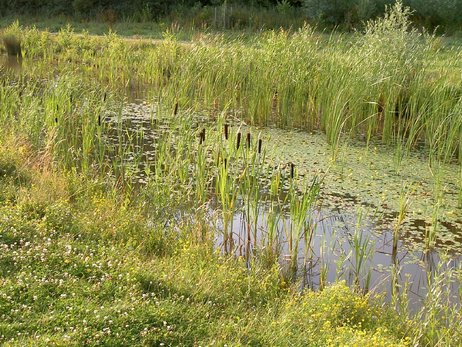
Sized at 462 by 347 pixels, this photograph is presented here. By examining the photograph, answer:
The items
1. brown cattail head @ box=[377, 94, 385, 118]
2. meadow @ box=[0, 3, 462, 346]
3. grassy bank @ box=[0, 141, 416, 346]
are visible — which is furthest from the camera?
brown cattail head @ box=[377, 94, 385, 118]

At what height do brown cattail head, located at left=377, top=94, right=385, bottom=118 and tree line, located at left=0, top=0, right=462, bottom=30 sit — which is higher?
tree line, located at left=0, top=0, right=462, bottom=30

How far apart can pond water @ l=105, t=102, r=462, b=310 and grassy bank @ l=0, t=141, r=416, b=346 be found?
1.56ft

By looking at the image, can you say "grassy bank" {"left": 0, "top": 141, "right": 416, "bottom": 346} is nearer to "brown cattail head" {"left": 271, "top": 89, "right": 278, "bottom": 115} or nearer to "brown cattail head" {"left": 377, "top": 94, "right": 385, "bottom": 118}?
"brown cattail head" {"left": 377, "top": 94, "right": 385, "bottom": 118}

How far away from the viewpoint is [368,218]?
19.1ft

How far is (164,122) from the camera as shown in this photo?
A: 8.66 meters

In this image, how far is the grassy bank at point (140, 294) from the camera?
342cm

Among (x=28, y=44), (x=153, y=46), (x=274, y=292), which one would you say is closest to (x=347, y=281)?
(x=274, y=292)

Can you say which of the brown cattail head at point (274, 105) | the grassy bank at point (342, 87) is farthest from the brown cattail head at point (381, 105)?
the brown cattail head at point (274, 105)

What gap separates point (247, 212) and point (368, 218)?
4.37 feet

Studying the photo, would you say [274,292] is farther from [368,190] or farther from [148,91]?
[148,91]

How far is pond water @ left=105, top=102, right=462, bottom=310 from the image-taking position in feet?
15.9

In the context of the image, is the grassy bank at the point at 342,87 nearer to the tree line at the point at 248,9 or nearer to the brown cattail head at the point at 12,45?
the brown cattail head at the point at 12,45

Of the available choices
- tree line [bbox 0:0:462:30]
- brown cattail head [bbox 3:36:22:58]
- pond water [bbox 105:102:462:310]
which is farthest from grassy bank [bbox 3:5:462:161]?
tree line [bbox 0:0:462:30]

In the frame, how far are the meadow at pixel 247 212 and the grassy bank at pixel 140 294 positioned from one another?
0.04ft
